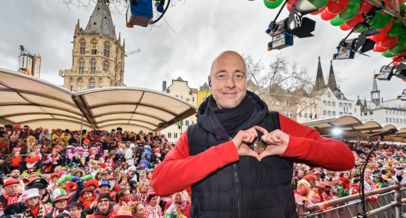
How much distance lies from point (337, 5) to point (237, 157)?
380cm

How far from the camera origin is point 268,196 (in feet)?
4.77

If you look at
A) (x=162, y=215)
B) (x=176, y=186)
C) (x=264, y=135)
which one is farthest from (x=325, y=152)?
(x=162, y=215)

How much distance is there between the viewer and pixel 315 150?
1.45 meters

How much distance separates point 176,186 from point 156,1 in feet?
10.2

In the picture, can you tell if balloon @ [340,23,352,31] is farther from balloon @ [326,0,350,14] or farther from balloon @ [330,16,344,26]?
balloon @ [326,0,350,14]

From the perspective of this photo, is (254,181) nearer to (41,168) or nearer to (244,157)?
(244,157)

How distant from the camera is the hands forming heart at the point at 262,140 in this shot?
4.50 feet

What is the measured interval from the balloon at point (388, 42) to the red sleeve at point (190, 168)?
5189 millimetres

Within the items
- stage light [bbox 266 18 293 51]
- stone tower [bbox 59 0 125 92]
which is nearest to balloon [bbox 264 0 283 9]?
stage light [bbox 266 18 293 51]

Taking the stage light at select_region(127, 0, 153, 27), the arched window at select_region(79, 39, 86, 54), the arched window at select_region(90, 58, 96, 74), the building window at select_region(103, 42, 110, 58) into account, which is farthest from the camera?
the building window at select_region(103, 42, 110, 58)

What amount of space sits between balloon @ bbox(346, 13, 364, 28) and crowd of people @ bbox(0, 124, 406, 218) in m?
2.39

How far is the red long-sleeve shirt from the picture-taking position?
134cm

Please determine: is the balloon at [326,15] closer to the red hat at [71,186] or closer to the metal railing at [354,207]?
the metal railing at [354,207]

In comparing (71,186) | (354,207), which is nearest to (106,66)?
(71,186)
